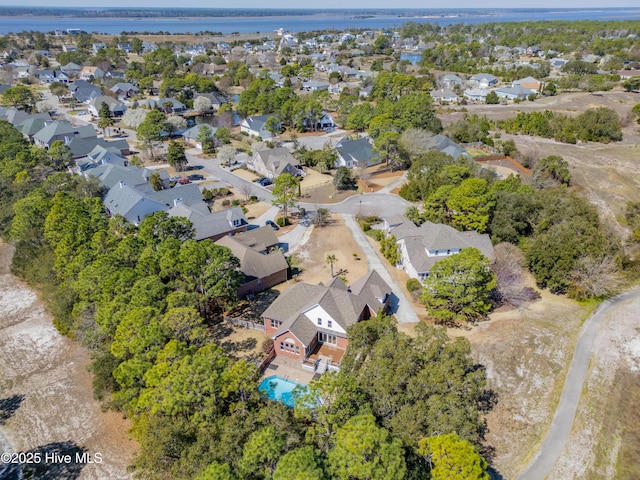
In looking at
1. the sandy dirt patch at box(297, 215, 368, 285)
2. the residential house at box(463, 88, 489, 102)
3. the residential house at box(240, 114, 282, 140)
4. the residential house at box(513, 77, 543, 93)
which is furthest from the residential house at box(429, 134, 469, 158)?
the residential house at box(513, 77, 543, 93)

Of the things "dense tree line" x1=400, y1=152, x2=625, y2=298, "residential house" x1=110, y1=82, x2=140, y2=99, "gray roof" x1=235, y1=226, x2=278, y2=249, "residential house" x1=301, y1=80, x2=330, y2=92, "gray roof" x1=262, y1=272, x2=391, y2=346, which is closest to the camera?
"gray roof" x1=262, y1=272, x2=391, y2=346

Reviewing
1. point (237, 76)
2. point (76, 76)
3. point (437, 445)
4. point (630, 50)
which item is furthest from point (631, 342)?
point (630, 50)

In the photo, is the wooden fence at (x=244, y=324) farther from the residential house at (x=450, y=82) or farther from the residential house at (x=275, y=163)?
the residential house at (x=450, y=82)

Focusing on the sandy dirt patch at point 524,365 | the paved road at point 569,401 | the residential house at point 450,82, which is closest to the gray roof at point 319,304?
the sandy dirt patch at point 524,365

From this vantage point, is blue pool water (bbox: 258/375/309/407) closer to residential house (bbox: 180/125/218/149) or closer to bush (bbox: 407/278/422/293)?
bush (bbox: 407/278/422/293)

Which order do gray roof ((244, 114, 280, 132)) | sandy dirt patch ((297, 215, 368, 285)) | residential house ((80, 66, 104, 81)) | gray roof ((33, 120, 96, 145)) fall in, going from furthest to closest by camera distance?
1. residential house ((80, 66, 104, 81))
2. gray roof ((244, 114, 280, 132))
3. gray roof ((33, 120, 96, 145))
4. sandy dirt patch ((297, 215, 368, 285))

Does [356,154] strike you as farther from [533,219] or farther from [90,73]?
[90,73]

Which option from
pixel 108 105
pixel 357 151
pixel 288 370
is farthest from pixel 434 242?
pixel 108 105

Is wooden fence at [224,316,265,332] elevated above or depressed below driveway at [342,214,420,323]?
above
